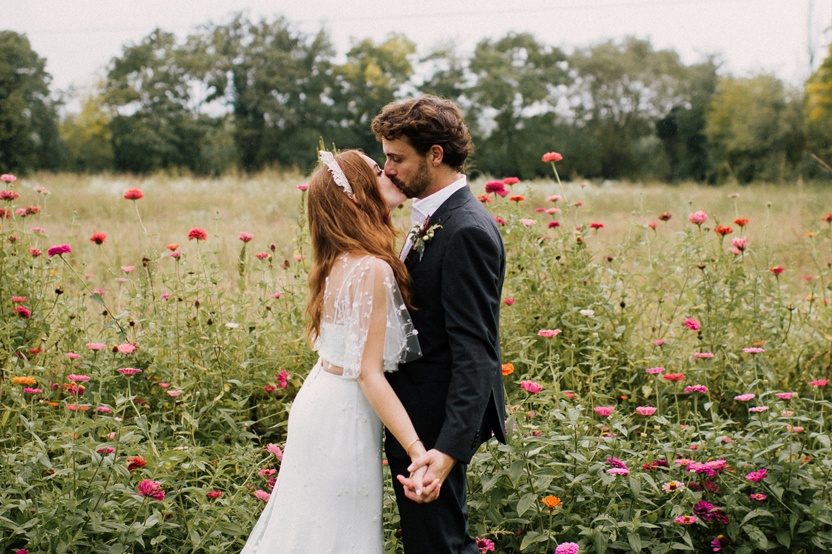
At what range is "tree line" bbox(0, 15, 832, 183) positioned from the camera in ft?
88.4

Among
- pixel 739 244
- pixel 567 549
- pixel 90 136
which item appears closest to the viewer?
pixel 567 549

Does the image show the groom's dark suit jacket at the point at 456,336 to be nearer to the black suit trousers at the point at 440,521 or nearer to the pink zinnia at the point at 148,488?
the black suit trousers at the point at 440,521

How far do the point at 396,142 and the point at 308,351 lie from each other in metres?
1.95

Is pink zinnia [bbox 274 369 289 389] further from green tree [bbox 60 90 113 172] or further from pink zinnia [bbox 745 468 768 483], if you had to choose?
green tree [bbox 60 90 113 172]

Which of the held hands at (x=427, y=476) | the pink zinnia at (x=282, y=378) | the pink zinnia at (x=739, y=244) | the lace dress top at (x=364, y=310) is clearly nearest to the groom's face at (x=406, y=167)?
the lace dress top at (x=364, y=310)

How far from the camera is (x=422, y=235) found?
2211mm

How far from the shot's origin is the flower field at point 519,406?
9.15ft

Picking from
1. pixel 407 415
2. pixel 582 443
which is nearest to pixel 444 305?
pixel 407 415

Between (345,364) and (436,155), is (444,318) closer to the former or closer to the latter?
(345,364)

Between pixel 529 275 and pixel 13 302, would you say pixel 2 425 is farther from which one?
pixel 529 275

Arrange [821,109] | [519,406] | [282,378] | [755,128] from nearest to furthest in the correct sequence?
[519,406], [282,378], [821,109], [755,128]

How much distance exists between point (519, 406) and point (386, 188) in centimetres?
114

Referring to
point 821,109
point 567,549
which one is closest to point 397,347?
point 567,549

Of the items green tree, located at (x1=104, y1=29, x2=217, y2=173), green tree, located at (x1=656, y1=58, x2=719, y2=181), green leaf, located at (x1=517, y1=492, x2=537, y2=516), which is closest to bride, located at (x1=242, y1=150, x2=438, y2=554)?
green leaf, located at (x1=517, y1=492, x2=537, y2=516)
